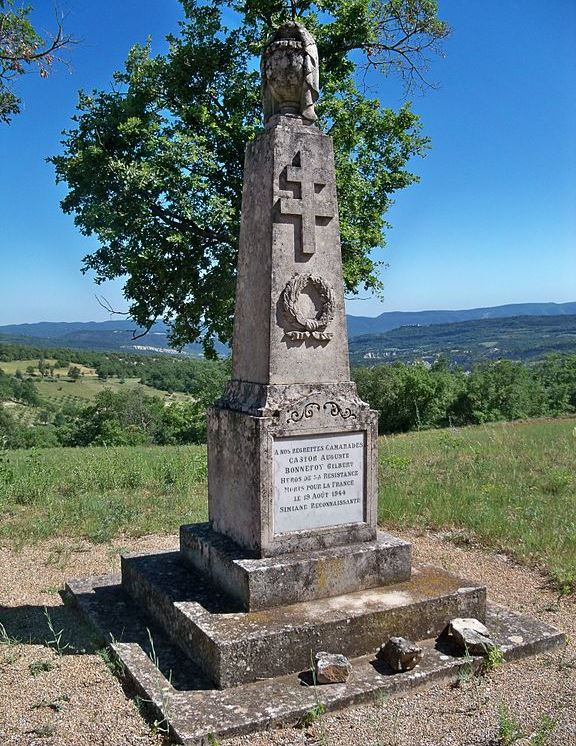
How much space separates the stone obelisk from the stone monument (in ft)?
0.04

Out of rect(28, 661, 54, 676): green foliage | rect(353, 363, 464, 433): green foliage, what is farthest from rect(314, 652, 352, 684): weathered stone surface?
rect(353, 363, 464, 433): green foliage

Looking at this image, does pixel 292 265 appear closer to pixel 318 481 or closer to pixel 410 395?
pixel 318 481

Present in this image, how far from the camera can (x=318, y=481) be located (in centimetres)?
476

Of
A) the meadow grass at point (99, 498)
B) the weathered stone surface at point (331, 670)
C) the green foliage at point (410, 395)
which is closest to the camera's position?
the weathered stone surface at point (331, 670)

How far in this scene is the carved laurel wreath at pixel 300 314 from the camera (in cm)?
464

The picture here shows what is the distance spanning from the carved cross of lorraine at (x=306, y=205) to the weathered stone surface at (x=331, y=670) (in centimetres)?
276

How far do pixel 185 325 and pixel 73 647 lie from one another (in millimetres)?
11424

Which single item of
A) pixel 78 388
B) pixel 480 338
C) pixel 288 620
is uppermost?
pixel 480 338

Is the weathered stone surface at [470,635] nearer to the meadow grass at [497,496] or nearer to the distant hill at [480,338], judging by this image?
the meadow grass at [497,496]

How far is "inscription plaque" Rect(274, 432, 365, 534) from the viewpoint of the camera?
461cm

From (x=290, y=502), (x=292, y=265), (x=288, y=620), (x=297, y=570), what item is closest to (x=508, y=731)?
(x=288, y=620)

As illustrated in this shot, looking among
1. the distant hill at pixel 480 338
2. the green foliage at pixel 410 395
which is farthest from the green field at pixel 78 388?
the distant hill at pixel 480 338

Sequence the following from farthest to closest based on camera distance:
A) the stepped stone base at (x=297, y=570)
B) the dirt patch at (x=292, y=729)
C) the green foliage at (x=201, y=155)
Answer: the green foliage at (x=201, y=155) → the stepped stone base at (x=297, y=570) → the dirt patch at (x=292, y=729)

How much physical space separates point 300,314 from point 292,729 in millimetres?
2648
